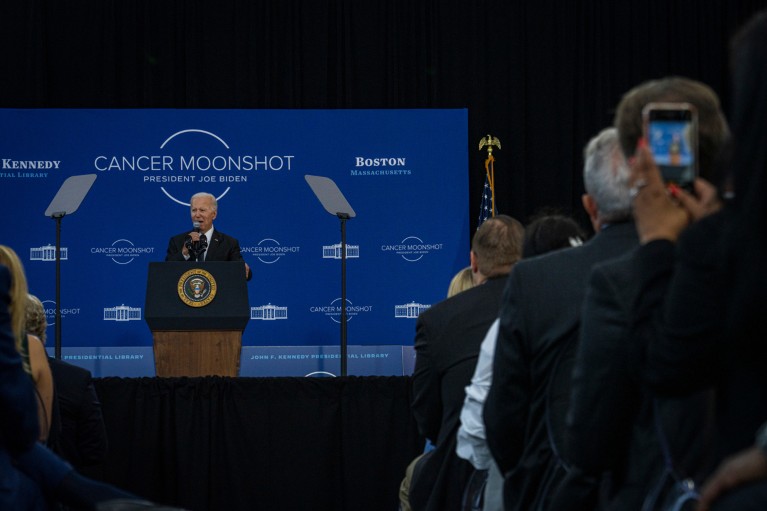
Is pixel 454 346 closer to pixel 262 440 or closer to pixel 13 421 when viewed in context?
pixel 13 421

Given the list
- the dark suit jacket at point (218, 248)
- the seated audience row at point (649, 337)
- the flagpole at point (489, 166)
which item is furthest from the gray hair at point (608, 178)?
the flagpole at point (489, 166)

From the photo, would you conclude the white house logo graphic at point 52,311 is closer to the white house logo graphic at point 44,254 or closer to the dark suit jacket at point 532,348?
the white house logo graphic at point 44,254

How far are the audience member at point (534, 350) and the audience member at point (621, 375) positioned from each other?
1.37 feet

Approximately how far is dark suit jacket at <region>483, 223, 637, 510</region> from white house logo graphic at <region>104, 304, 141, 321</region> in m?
6.94

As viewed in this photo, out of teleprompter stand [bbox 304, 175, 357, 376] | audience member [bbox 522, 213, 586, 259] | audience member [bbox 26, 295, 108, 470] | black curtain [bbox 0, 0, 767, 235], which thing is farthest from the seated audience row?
black curtain [bbox 0, 0, 767, 235]

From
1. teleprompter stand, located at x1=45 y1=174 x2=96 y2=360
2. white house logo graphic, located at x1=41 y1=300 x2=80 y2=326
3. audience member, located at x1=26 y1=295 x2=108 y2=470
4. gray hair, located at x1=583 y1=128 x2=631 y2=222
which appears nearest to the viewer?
gray hair, located at x1=583 y1=128 x2=631 y2=222

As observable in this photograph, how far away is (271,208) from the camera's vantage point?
8.80 meters

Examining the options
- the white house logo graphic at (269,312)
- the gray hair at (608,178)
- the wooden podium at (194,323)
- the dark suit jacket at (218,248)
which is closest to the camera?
the gray hair at (608,178)

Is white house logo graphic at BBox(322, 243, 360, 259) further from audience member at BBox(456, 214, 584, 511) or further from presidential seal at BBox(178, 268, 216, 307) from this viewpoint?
audience member at BBox(456, 214, 584, 511)

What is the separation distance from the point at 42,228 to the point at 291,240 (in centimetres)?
Result: 213

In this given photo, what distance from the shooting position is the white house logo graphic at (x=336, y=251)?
8.73 m

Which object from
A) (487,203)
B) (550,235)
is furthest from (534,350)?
(487,203)

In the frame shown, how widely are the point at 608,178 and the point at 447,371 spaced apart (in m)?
1.21

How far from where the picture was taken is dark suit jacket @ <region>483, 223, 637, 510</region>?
2.00 metres
